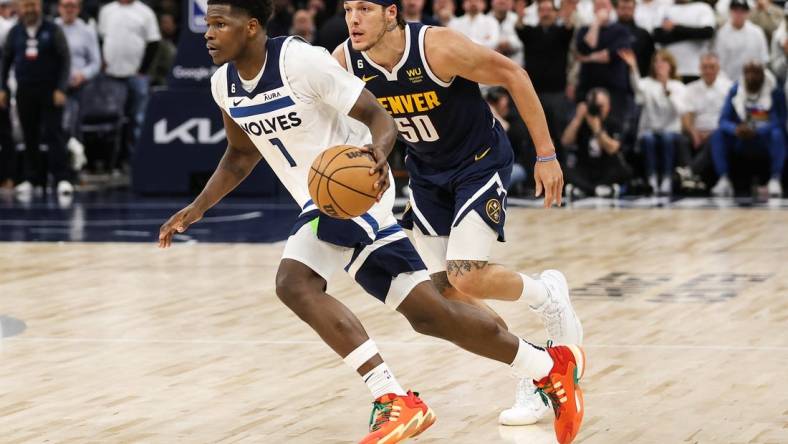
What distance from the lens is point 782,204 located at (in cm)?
1503

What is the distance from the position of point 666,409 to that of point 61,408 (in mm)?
2463

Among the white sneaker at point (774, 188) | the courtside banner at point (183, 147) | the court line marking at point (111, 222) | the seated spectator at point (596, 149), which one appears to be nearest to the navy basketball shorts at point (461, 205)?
the court line marking at point (111, 222)

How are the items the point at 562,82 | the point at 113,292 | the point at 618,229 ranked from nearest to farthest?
the point at 113,292, the point at 618,229, the point at 562,82

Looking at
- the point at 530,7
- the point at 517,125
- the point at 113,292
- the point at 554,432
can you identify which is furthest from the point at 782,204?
the point at 554,432

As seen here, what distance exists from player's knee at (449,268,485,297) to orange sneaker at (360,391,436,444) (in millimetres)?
916

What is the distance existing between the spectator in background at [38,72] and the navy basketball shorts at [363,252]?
449 inches

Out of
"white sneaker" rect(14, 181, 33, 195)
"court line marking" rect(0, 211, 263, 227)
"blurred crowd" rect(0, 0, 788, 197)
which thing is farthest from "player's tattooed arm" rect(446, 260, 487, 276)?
"white sneaker" rect(14, 181, 33, 195)

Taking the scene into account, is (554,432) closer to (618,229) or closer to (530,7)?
(618,229)

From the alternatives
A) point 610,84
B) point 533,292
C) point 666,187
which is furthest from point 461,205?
point 666,187

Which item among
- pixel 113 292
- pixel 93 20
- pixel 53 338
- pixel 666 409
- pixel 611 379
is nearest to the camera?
pixel 666 409

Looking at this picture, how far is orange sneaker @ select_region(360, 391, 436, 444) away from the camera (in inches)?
209

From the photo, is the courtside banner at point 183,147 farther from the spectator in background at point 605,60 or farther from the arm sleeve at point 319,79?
the arm sleeve at point 319,79

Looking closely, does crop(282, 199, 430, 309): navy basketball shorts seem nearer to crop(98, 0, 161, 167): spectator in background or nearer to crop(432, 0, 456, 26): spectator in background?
crop(432, 0, 456, 26): spectator in background

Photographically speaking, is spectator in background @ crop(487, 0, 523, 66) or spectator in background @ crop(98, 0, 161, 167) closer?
spectator in background @ crop(487, 0, 523, 66)
